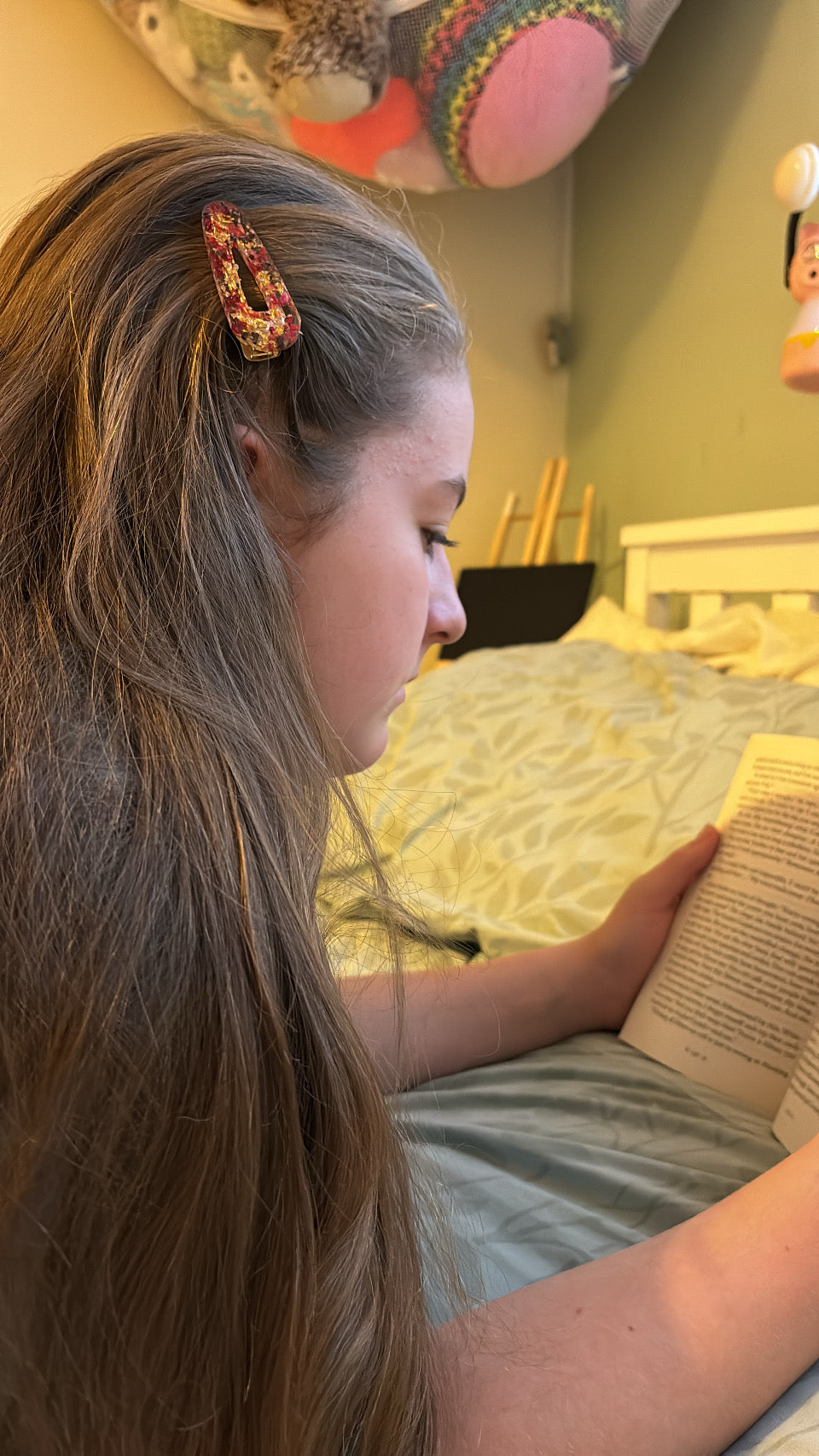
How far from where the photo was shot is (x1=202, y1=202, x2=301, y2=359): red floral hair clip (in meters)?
0.43

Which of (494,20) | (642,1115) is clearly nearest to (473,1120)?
(642,1115)

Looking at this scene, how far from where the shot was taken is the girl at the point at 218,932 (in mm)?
292

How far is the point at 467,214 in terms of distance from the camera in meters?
1.97

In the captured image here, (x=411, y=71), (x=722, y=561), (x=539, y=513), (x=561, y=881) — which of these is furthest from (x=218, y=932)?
(x=539, y=513)

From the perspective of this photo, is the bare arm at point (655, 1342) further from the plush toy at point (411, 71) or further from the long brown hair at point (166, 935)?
the plush toy at point (411, 71)

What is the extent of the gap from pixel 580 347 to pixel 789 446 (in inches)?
36.2

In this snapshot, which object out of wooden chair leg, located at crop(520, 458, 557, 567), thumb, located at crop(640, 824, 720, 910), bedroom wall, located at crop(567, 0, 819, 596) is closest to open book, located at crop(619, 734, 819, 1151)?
thumb, located at crop(640, 824, 720, 910)

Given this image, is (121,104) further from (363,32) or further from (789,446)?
(789,446)

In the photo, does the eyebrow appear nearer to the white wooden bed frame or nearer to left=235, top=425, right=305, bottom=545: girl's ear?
left=235, top=425, right=305, bottom=545: girl's ear

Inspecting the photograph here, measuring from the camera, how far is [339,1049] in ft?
1.14

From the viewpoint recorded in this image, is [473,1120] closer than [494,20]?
Yes

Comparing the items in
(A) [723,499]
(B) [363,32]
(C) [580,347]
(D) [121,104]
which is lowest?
(A) [723,499]

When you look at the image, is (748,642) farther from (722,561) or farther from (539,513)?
(539,513)

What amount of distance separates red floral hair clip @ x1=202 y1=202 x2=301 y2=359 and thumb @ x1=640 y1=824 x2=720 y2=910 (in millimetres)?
472
